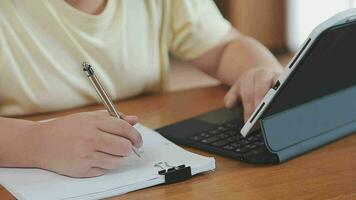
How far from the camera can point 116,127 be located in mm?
949

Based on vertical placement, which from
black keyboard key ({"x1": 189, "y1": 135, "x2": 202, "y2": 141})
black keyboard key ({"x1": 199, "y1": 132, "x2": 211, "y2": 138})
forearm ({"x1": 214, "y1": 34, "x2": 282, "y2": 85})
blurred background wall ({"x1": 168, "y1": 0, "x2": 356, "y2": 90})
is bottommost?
black keyboard key ({"x1": 189, "y1": 135, "x2": 202, "y2": 141})

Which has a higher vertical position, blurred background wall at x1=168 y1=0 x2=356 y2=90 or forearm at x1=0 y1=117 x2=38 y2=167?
blurred background wall at x1=168 y1=0 x2=356 y2=90

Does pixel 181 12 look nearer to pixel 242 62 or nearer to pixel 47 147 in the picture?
pixel 242 62

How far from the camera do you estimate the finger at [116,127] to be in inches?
37.4

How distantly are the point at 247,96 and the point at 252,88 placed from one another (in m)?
0.02

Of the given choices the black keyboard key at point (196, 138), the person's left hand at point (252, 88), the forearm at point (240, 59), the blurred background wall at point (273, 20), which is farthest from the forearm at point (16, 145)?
the blurred background wall at point (273, 20)

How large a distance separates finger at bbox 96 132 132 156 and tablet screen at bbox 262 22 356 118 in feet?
0.66

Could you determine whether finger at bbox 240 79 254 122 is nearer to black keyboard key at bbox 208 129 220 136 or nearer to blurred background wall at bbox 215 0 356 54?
black keyboard key at bbox 208 129 220 136

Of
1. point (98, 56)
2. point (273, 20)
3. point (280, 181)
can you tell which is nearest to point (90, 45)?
point (98, 56)

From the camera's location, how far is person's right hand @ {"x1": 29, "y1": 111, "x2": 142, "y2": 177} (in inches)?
37.0

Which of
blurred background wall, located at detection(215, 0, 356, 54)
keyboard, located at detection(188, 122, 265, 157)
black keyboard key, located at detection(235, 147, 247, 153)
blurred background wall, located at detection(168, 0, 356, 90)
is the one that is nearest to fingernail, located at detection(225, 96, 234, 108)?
keyboard, located at detection(188, 122, 265, 157)

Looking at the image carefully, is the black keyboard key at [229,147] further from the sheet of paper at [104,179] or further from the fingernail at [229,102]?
the fingernail at [229,102]

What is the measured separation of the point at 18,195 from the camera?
2.94ft

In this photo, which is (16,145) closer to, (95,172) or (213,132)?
(95,172)
